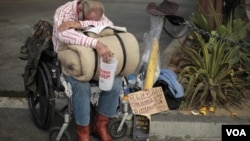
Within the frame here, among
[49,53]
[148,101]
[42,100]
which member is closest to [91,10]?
[49,53]

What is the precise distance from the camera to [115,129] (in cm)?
384

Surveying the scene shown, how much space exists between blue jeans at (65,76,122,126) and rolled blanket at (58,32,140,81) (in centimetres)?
8

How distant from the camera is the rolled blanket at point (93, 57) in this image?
3189 mm

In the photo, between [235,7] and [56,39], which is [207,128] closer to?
[56,39]

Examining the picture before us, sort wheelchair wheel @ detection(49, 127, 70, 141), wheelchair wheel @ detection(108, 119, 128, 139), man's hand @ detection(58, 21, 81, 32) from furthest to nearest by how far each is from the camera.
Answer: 1. wheelchair wheel @ detection(108, 119, 128, 139)
2. wheelchair wheel @ detection(49, 127, 70, 141)
3. man's hand @ detection(58, 21, 81, 32)

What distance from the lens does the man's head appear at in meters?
3.41

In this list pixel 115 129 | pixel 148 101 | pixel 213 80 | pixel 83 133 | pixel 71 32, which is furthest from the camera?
pixel 213 80

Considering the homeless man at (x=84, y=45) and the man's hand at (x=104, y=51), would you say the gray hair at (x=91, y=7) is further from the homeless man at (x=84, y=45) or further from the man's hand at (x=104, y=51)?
the man's hand at (x=104, y=51)

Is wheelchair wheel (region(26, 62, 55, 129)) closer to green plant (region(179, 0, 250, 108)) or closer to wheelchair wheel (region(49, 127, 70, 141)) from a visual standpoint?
wheelchair wheel (region(49, 127, 70, 141))

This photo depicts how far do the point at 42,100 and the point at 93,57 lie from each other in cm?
80

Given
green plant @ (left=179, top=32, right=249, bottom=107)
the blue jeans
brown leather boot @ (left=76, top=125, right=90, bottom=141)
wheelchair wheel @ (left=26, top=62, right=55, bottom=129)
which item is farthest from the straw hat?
brown leather boot @ (left=76, top=125, right=90, bottom=141)

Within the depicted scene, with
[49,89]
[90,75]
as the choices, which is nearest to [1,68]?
[49,89]

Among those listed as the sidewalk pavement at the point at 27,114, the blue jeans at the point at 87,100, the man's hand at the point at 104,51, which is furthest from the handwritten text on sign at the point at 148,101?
the man's hand at the point at 104,51

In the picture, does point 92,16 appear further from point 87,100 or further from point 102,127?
point 102,127
